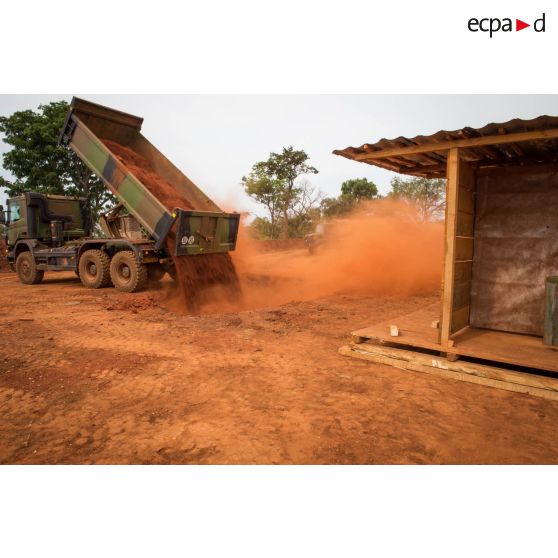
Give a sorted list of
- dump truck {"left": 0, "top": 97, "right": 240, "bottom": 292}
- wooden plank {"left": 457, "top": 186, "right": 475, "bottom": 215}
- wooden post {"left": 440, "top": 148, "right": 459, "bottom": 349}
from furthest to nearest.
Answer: dump truck {"left": 0, "top": 97, "right": 240, "bottom": 292}, wooden plank {"left": 457, "top": 186, "right": 475, "bottom": 215}, wooden post {"left": 440, "top": 148, "right": 459, "bottom": 349}

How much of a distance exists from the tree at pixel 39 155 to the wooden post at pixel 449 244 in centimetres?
2215

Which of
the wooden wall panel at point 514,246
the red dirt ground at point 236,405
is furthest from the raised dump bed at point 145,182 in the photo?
the wooden wall panel at point 514,246

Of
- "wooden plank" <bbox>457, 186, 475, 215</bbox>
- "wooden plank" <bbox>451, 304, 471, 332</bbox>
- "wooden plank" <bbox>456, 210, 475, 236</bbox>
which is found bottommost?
"wooden plank" <bbox>451, 304, 471, 332</bbox>

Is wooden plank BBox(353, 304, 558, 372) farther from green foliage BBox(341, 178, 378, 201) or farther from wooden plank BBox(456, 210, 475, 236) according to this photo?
green foliage BBox(341, 178, 378, 201)

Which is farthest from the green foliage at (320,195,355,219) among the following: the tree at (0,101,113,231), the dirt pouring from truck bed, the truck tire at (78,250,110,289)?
the truck tire at (78,250,110,289)

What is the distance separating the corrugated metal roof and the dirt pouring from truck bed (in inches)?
205

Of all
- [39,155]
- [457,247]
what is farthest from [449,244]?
[39,155]

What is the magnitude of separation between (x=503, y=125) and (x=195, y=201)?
823 cm

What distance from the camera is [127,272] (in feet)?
34.1

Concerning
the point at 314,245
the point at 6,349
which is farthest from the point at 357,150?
the point at 314,245

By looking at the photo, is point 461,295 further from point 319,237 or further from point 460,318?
point 319,237

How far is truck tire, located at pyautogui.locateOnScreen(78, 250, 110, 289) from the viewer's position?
11031mm

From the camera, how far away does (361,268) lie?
13945 millimetres

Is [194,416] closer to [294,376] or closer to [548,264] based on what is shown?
[294,376]
